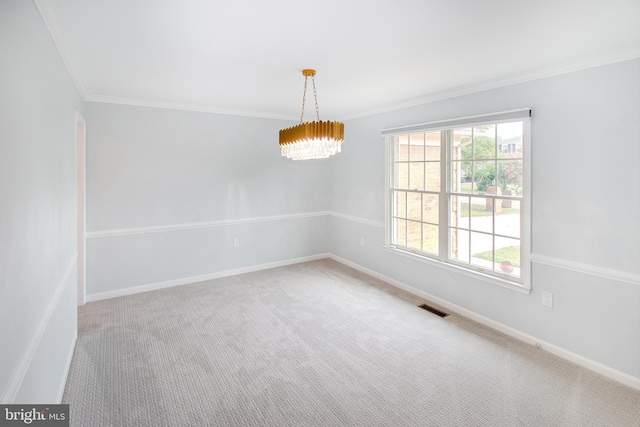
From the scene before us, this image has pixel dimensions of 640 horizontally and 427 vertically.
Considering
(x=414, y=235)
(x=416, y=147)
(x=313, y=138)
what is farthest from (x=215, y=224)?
(x=416, y=147)

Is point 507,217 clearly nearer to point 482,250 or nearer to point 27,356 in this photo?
point 482,250

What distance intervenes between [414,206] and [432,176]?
0.48 m

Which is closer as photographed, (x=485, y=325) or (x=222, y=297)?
(x=485, y=325)

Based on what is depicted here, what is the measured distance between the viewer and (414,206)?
4418 millimetres

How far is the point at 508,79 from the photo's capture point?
315 cm

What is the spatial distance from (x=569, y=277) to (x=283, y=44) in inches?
117

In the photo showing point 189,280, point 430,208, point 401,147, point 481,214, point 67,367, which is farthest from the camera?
point 189,280

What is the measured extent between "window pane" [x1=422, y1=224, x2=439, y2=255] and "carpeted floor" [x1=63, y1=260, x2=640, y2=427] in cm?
69

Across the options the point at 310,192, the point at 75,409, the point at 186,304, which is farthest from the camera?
the point at 310,192

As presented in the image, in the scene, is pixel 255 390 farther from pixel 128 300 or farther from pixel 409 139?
pixel 409 139

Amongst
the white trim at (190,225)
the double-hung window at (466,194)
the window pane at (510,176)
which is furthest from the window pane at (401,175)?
the white trim at (190,225)

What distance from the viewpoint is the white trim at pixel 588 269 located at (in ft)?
8.30

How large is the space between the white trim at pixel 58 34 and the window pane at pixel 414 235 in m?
3.88

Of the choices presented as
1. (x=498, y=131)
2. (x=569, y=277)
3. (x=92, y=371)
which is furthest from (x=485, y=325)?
(x=92, y=371)
